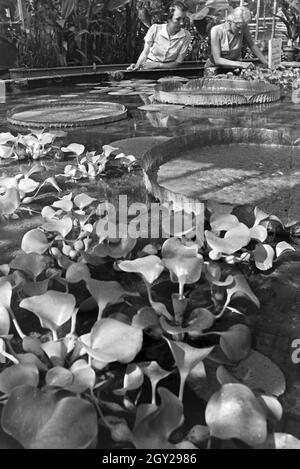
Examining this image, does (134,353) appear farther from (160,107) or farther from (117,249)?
(160,107)

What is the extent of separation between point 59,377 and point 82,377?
35 millimetres

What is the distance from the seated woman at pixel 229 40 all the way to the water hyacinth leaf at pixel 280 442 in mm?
4543

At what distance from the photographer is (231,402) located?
0.65 meters

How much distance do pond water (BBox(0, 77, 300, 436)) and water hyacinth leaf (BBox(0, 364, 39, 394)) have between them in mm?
384

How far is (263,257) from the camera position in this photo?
1138 mm

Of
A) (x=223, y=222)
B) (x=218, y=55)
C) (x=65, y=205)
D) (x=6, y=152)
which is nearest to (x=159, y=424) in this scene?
(x=223, y=222)

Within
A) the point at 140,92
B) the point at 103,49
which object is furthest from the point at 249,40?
the point at 103,49

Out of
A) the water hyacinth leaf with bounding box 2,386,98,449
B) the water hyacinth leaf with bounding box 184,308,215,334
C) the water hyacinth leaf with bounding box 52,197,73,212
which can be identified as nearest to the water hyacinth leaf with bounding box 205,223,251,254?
the water hyacinth leaf with bounding box 184,308,215,334

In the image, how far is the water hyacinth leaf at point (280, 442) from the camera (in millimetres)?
619

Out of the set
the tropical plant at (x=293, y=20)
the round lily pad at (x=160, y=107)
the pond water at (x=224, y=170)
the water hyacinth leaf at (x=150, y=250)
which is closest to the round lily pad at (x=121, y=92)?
the pond water at (x=224, y=170)

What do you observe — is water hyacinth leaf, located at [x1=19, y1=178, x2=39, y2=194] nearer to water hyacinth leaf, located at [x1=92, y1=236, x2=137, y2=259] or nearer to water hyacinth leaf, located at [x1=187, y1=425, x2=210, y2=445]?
water hyacinth leaf, located at [x1=92, y1=236, x2=137, y2=259]

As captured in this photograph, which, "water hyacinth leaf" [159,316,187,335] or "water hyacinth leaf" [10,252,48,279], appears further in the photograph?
"water hyacinth leaf" [10,252,48,279]

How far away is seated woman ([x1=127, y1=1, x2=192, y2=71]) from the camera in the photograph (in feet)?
16.7
